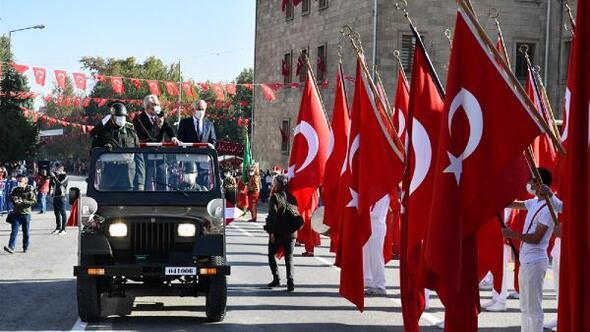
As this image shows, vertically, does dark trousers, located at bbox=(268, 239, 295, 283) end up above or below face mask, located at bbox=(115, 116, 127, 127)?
below

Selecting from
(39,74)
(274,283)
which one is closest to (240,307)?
(274,283)

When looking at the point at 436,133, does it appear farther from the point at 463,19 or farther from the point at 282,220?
the point at 282,220

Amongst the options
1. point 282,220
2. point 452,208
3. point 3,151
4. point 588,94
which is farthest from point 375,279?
point 3,151

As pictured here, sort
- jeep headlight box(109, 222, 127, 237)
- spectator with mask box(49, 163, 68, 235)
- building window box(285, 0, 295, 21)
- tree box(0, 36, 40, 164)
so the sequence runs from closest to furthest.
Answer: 1. jeep headlight box(109, 222, 127, 237)
2. spectator with mask box(49, 163, 68, 235)
3. tree box(0, 36, 40, 164)
4. building window box(285, 0, 295, 21)

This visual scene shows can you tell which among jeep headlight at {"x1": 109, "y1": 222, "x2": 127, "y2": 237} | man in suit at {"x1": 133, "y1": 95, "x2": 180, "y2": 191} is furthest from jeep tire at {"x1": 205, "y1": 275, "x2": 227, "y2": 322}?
man in suit at {"x1": 133, "y1": 95, "x2": 180, "y2": 191}

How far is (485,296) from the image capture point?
1548 centimetres

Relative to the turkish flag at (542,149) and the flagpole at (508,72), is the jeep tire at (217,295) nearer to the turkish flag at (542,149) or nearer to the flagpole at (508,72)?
the flagpole at (508,72)

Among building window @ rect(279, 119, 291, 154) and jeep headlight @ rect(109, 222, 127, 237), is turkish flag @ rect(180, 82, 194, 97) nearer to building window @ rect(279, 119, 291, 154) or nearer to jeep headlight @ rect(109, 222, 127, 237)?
building window @ rect(279, 119, 291, 154)

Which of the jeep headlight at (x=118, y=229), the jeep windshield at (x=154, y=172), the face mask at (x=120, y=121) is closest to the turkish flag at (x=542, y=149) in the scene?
the jeep windshield at (x=154, y=172)

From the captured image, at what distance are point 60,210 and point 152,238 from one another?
15458 mm

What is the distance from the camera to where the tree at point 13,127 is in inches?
1969

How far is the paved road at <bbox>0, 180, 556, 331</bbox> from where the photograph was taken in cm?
1181

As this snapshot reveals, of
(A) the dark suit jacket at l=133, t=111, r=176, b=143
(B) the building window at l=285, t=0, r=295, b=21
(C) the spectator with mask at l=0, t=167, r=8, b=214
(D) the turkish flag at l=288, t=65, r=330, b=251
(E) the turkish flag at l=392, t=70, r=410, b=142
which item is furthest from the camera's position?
(B) the building window at l=285, t=0, r=295, b=21

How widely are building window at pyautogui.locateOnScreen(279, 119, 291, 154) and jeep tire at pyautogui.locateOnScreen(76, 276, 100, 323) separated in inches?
1543
